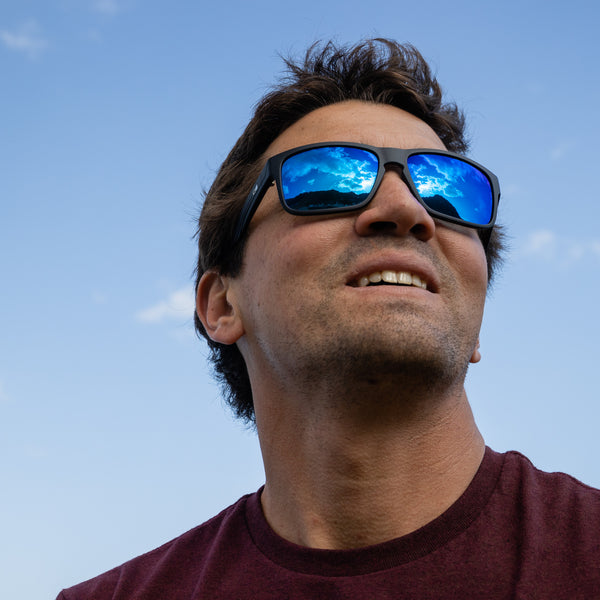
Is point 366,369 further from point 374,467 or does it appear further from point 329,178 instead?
point 329,178

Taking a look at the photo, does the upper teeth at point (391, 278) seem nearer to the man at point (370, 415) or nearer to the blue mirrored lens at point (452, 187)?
the man at point (370, 415)

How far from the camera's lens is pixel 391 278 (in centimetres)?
285

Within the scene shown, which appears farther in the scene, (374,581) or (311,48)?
(311,48)

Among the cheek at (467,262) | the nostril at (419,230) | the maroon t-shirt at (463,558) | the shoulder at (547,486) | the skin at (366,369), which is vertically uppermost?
the nostril at (419,230)

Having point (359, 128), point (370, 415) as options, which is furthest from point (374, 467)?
point (359, 128)

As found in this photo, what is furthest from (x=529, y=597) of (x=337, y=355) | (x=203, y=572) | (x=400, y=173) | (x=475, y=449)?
(x=400, y=173)

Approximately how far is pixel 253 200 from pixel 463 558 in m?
2.01

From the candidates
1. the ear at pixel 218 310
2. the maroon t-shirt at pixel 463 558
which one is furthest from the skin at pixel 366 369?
the ear at pixel 218 310

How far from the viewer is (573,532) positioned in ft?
8.32

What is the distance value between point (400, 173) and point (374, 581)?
5.94 feet

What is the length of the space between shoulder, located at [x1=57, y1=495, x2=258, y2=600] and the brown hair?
1.11 metres

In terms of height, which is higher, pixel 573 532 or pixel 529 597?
pixel 573 532

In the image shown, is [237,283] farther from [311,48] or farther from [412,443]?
[311,48]

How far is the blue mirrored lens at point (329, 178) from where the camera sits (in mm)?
3084
